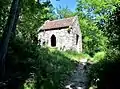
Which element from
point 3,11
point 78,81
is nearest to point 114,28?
point 78,81

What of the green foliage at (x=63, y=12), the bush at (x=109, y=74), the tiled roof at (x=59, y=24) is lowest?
the bush at (x=109, y=74)

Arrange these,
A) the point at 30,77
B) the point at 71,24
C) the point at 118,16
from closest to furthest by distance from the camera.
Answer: the point at 118,16 < the point at 30,77 < the point at 71,24

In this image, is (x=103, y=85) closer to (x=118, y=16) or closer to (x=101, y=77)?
(x=101, y=77)

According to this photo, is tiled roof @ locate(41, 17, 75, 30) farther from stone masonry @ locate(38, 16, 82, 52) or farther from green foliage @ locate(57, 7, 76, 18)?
green foliage @ locate(57, 7, 76, 18)

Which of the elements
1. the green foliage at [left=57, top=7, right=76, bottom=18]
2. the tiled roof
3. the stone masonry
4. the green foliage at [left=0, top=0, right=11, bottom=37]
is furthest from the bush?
the green foliage at [left=57, top=7, right=76, bottom=18]

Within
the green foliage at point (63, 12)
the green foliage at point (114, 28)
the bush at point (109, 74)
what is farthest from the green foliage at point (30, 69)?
the green foliage at point (63, 12)

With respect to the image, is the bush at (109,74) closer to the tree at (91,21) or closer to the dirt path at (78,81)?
the dirt path at (78,81)

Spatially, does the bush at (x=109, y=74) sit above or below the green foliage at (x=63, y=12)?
below

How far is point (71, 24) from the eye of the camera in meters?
35.1

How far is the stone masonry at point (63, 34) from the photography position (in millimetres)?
34831

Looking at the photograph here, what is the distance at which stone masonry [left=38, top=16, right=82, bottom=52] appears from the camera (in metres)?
34.8

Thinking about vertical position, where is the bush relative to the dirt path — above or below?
above

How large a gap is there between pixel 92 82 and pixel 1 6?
6989mm

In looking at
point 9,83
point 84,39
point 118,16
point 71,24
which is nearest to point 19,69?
point 9,83
